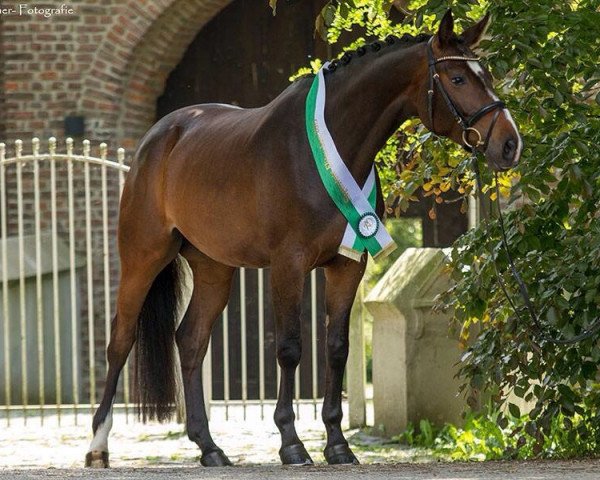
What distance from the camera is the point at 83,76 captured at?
1291 cm

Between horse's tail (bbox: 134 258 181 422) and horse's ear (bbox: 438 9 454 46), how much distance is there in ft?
7.23

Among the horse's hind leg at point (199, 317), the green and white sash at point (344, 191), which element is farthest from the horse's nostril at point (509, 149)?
the horse's hind leg at point (199, 317)

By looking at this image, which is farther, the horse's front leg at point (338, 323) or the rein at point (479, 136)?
the horse's front leg at point (338, 323)

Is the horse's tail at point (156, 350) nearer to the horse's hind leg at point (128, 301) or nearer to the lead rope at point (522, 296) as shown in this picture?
the horse's hind leg at point (128, 301)

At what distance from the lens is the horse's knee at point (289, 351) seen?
645cm

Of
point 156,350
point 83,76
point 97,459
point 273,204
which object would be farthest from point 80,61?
point 273,204

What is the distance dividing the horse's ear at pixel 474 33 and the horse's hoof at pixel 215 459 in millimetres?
2331

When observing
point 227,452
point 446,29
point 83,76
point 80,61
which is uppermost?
point 80,61

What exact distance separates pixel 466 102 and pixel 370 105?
1.57ft

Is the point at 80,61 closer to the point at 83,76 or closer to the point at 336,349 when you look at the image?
the point at 83,76

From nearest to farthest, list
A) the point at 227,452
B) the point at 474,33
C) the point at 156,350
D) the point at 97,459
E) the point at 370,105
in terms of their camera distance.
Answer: the point at 474,33 < the point at 370,105 < the point at 97,459 < the point at 156,350 < the point at 227,452

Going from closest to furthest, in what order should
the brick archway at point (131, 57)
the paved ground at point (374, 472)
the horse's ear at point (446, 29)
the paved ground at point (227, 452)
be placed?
the paved ground at point (374, 472)
the paved ground at point (227, 452)
the horse's ear at point (446, 29)
the brick archway at point (131, 57)

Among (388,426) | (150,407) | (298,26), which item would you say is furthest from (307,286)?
(150,407)

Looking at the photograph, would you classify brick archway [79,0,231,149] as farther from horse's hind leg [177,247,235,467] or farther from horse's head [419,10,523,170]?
horse's head [419,10,523,170]
